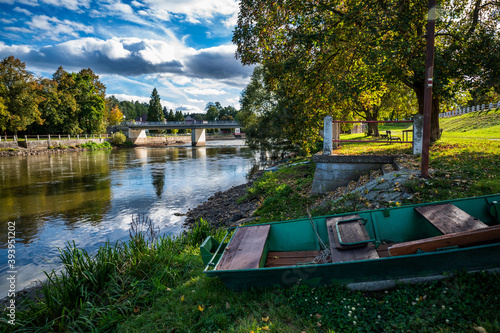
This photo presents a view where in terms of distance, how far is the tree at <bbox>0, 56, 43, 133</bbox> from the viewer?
145ft

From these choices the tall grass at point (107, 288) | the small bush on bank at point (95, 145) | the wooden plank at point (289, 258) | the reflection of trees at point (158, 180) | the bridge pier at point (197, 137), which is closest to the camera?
the tall grass at point (107, 288)

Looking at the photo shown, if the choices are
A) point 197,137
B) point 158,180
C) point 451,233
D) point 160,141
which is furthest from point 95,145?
point 451,233

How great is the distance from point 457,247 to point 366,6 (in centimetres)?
798

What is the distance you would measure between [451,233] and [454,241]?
310 mm

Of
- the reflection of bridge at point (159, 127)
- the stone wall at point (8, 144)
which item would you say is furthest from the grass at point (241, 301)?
the reflection of bridge at point (159, 127)

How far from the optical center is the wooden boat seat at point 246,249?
4023mm

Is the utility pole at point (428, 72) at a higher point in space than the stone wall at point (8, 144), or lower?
higher

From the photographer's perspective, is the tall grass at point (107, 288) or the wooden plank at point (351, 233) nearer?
the wooden plank at point (351, 233)

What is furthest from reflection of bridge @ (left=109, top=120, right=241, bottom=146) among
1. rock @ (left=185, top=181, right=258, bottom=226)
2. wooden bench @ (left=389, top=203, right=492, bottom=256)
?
wooden bench @ (left=389, top=203, right=492, bottom=256)

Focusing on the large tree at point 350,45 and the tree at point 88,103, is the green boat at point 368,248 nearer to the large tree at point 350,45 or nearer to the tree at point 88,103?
the large tree at point 350,45

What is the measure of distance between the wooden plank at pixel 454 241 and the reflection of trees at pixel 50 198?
11.7 meters

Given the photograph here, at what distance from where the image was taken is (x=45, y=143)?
47562mm

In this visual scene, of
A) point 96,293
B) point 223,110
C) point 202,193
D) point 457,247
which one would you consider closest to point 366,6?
point 457,247

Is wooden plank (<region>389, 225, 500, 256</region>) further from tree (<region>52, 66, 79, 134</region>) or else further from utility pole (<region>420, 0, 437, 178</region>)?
tree (<region>52, 66, 79, 134</region>)
